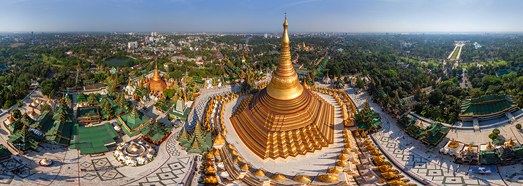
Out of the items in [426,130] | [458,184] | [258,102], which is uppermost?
[258,102]

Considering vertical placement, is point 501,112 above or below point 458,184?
above

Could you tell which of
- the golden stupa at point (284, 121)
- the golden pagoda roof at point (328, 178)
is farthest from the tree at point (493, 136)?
the golden pagoda roof at point (328, 178)

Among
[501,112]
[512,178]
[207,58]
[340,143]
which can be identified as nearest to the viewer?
[512,178]

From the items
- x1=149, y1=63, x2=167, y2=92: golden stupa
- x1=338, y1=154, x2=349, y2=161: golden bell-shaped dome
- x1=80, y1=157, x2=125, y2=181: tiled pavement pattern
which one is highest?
x1=149, y1=63, x2=167, y2=92: golden stupa

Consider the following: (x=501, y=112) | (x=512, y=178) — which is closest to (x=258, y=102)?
(x=512, y=178)

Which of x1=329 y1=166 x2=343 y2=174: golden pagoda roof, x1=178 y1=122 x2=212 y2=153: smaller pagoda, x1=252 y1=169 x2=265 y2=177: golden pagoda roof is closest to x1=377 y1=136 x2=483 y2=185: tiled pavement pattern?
x1=329 y1=166 x2=343 y2=174: golden pagoda roof

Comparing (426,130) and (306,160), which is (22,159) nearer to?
(306,160)

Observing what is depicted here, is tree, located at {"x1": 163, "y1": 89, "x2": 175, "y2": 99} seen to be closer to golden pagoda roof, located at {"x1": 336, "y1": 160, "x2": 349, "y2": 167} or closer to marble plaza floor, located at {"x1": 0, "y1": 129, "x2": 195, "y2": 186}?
marble plaza floor, located at {"x1": 0, "y1": 129, "x2": 195, "y2": 186}

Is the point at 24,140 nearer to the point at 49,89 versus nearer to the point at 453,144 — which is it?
the point at 49,89

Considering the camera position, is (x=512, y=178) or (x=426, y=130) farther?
(x=426, y=130)
